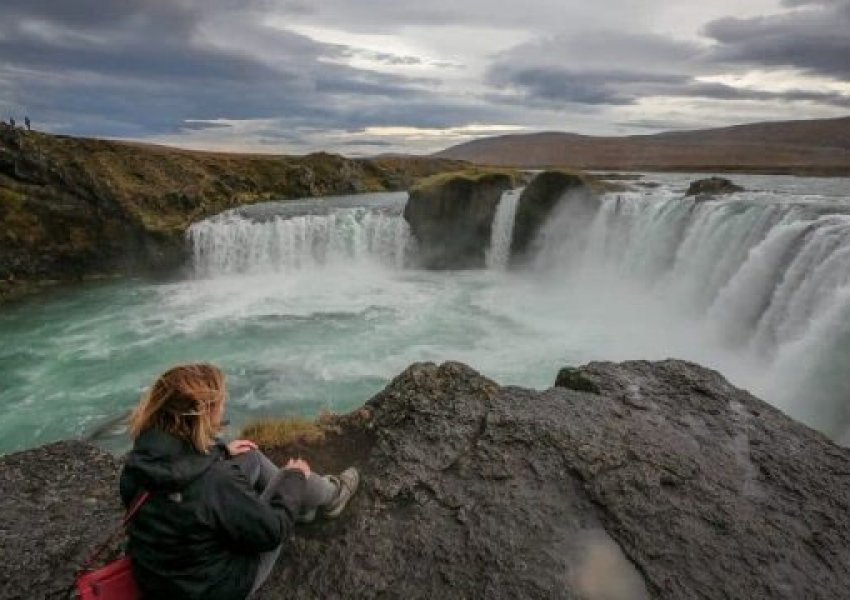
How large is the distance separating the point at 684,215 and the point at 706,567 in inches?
788

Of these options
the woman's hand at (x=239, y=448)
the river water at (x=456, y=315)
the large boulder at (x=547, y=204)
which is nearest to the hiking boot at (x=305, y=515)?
the woman's hand at (x=239, y=448)

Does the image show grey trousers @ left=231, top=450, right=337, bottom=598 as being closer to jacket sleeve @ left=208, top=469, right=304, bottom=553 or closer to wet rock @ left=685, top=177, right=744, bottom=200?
jacket sleeve @ left=208, top=469, right=304, bottom=553

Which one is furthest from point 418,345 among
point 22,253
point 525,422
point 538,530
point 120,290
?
point 22,253

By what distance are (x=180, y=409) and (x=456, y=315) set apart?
18385 mm

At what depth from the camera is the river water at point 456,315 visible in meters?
13.7

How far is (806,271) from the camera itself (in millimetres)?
14906

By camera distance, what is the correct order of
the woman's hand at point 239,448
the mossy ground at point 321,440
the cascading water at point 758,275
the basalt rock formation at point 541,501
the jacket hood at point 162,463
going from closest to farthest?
the jacket hood at point 162,463, the woman's hand at point 239,448, the basalt rock formation at point 541,501, the mossy ground at point 321,440, the cascading water at point 758,275

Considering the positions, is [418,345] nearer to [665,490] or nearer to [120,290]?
[665,490]

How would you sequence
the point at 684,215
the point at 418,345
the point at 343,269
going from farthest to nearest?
1. the point at 343,269
2. the point at 684,215
3. the point at 418,345

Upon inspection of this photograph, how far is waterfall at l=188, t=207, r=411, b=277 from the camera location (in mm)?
31266

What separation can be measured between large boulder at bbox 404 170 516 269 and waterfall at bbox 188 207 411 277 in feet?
3.45

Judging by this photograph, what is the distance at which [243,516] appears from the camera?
334cm

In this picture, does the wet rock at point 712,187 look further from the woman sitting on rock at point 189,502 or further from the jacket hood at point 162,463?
the jacket hood at point 162,463

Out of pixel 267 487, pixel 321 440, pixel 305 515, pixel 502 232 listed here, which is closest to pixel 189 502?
pixel 267 487
